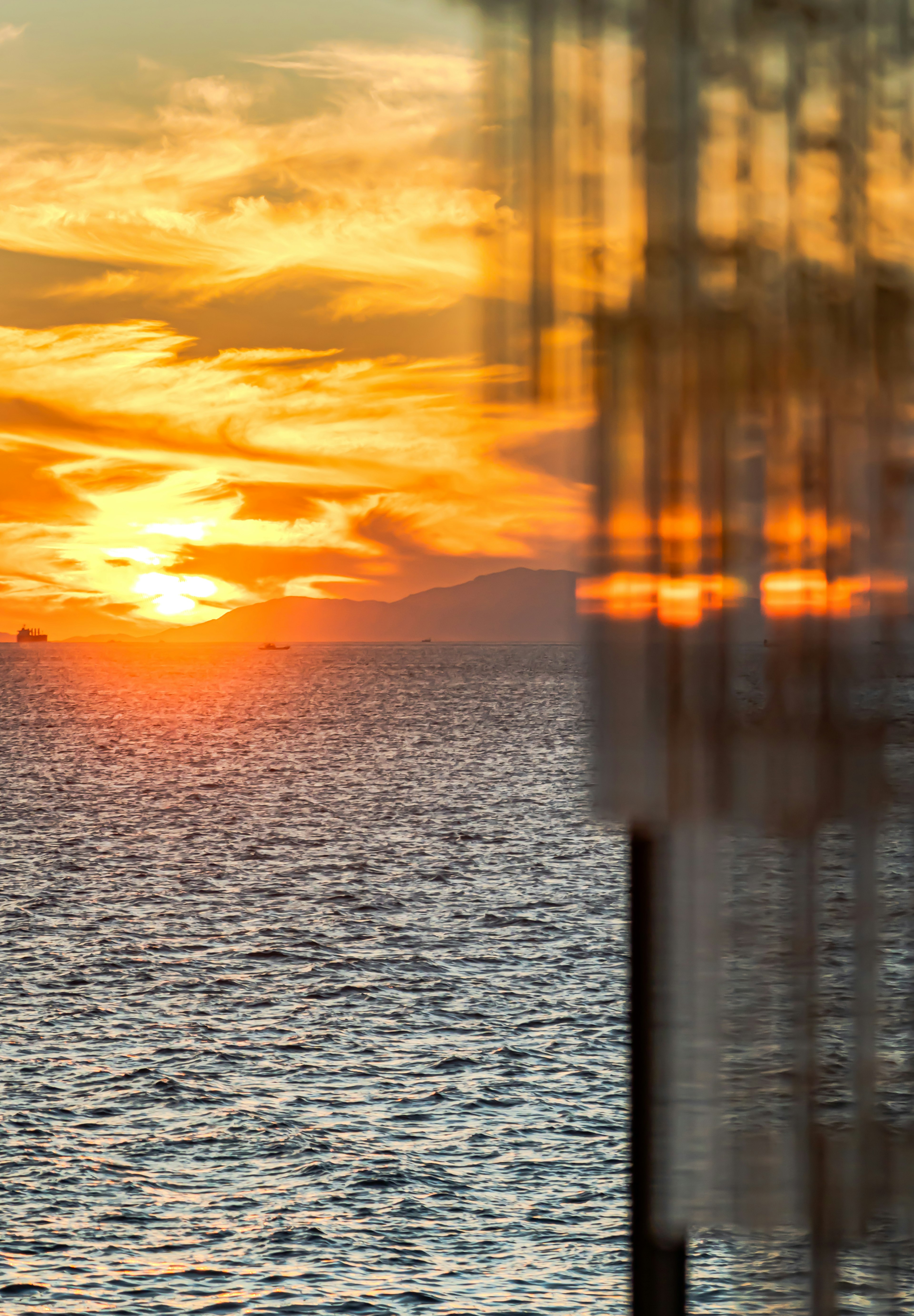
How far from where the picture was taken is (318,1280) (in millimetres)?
22516

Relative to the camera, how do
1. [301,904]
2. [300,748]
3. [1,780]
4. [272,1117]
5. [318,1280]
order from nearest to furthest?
[318,1280] < [272,1117] < [301,904] < [1,780] < [300,748]

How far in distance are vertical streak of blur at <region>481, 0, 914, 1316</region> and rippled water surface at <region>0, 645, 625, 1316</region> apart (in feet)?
1.52

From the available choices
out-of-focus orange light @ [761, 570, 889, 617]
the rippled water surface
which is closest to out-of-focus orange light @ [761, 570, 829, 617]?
out-of-focus orange light @ [761, 570, 889, 617]

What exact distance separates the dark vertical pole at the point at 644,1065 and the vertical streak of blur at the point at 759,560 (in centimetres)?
4

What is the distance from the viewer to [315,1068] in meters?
31.8

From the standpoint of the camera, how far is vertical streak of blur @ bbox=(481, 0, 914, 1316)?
14.9 ft

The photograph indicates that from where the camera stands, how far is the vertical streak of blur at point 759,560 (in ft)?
14.9

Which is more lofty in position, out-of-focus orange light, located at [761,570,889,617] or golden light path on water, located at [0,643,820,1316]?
out-of-focus orange light, located at [761,570,889,617]

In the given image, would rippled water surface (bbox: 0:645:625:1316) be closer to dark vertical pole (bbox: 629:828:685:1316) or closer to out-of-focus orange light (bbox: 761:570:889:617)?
dark vertical pole (bbox: 629:828:685:1316)

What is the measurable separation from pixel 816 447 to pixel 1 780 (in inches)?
3581

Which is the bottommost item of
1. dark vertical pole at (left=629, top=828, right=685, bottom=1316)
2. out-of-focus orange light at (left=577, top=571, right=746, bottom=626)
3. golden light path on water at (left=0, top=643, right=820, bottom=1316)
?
golden light path on water at (left=0, top=643, right=820, bottom=1316)

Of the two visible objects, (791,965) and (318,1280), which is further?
(318,1280)

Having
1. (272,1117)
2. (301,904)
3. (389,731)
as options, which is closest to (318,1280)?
(272,1117)

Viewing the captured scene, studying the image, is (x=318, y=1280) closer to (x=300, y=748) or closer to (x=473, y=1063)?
(x=473, y=1063)
